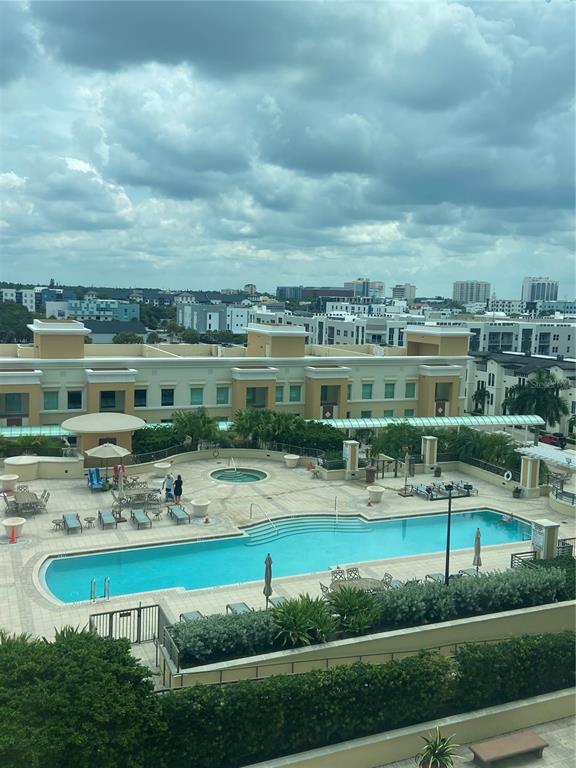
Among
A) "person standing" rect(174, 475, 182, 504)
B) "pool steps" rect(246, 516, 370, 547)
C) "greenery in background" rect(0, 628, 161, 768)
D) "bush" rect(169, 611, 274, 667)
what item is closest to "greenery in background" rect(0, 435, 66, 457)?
"person standing" rect(174, 475, 182, 504)

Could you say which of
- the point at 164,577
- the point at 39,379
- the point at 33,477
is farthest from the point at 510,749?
the point at 39,379

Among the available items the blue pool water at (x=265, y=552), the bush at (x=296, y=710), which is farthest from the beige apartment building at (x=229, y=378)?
the bush at (x=296, y=710)

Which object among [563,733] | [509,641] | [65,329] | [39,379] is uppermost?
[65,329]

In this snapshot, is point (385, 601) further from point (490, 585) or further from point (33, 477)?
point (33, 477)

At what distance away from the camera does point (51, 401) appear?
39.4 meters

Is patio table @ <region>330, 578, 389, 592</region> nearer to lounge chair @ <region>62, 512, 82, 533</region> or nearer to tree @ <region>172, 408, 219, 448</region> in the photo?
lounge chair @ <region>62, 512, 82, 533</region>

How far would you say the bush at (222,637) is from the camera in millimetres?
14641

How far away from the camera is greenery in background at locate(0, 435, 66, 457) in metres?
33.7

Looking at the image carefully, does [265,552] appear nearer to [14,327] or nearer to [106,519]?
[106,519]

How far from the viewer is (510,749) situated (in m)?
14.2

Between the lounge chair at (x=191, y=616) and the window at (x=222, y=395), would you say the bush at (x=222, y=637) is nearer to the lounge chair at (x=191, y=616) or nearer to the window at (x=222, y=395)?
the lounge chair at (x=191, y=616)

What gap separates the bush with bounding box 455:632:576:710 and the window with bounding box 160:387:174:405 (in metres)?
29.0

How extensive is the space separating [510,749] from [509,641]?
2.55 metres

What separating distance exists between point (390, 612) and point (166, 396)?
28045 millimetres
